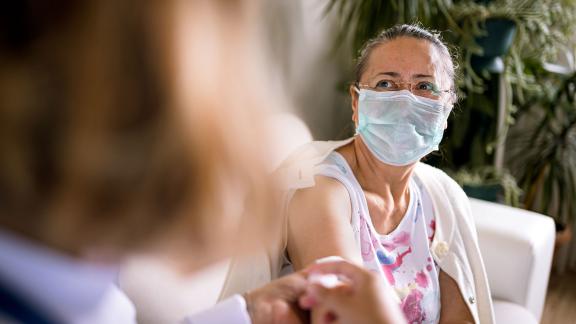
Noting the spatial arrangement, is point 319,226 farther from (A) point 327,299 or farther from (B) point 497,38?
(B) point 497,38

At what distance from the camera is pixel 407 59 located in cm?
144

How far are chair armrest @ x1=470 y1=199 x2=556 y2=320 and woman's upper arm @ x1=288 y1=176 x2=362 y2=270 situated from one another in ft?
2.21

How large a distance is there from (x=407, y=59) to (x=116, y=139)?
1128 millimetres

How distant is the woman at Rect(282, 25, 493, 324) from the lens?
1374mm

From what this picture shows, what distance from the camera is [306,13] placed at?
99.1 inches

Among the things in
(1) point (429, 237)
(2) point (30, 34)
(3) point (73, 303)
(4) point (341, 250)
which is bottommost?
(1) point (429, 237)

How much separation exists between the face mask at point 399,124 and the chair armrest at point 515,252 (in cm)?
52

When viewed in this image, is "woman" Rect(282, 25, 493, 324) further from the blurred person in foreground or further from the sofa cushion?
the blurred person in foreground

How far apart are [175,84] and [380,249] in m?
1.08

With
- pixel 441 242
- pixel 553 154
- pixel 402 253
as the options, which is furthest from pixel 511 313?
pixel 553 154

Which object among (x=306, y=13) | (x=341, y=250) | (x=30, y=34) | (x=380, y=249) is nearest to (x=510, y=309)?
(x=380, y=249)

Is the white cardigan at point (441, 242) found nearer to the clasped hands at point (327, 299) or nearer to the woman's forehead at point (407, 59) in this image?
the woman's forehead at point (407, 59)

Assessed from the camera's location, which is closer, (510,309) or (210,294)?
(210,294)

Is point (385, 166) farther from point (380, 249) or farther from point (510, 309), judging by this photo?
point (510, 309)
